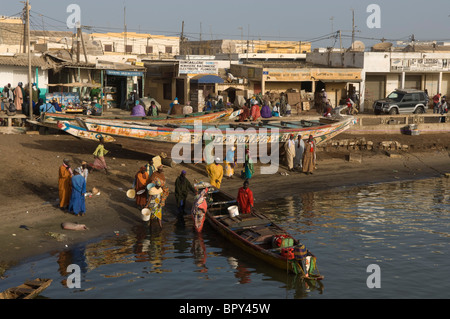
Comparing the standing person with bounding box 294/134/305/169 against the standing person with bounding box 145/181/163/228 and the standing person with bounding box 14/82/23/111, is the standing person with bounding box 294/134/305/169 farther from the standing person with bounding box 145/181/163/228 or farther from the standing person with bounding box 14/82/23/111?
the standing person with bounding box 14/82/23/111

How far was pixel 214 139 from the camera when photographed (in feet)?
71.7

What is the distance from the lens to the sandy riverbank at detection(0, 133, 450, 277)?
15.0 m

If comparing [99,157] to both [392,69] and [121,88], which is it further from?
[392,69]

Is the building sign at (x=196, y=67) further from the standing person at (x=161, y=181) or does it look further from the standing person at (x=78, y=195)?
the standing person at (x=78, y=195)

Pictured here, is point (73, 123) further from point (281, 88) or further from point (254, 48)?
point (254, 48)

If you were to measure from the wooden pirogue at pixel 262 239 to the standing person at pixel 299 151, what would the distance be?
6.81 meters

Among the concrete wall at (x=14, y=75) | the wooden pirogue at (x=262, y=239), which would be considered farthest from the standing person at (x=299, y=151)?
the concrete wall at (x=14, y=75)

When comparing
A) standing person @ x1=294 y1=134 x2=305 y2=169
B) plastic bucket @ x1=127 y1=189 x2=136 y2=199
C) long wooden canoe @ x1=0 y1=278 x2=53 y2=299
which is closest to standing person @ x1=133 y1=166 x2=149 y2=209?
plastic bucket @ x1=127 y1=189 x2=136 y2=199

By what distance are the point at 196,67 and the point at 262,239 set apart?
20989mm

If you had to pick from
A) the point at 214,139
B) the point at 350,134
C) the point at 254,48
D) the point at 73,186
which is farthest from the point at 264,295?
the point at 254,48

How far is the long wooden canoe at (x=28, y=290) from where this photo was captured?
10927 millimetres

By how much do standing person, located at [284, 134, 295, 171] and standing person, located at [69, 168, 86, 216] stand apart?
946 centimetres

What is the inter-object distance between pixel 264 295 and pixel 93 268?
12.8ft

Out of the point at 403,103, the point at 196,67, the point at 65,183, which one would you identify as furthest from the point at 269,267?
the point at 403,103
